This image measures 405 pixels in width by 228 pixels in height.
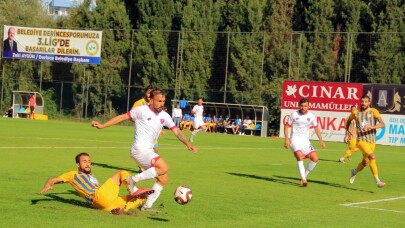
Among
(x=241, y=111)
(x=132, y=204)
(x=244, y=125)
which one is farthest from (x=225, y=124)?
(x=132, y=204)

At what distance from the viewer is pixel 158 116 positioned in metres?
14.3

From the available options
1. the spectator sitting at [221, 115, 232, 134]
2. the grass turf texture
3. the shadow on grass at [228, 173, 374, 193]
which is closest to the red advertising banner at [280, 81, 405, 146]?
the spectator sitting at [221, 115, 232, 134]

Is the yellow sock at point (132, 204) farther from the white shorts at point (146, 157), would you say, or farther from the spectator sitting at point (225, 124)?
the spectator sitting at point (225, 124)

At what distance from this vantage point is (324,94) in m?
49.1

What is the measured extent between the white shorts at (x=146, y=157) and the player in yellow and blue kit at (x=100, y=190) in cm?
60

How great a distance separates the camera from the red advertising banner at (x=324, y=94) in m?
48.2

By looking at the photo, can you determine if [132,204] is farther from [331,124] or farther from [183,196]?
[331,124]

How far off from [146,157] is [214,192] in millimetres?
3563

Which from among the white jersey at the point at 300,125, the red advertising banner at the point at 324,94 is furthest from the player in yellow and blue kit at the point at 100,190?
the red advertising banner at the point at 324,94

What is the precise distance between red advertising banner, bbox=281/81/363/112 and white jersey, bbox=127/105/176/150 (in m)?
34.2

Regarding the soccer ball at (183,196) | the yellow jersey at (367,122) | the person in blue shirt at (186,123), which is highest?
the yellow jersey at (367,122)

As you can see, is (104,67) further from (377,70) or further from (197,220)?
(197,220)

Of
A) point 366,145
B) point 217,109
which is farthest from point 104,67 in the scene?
point 366,145

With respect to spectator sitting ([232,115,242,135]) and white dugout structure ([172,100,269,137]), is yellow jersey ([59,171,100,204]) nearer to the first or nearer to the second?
white dugout structure ([172,100,269,137])
